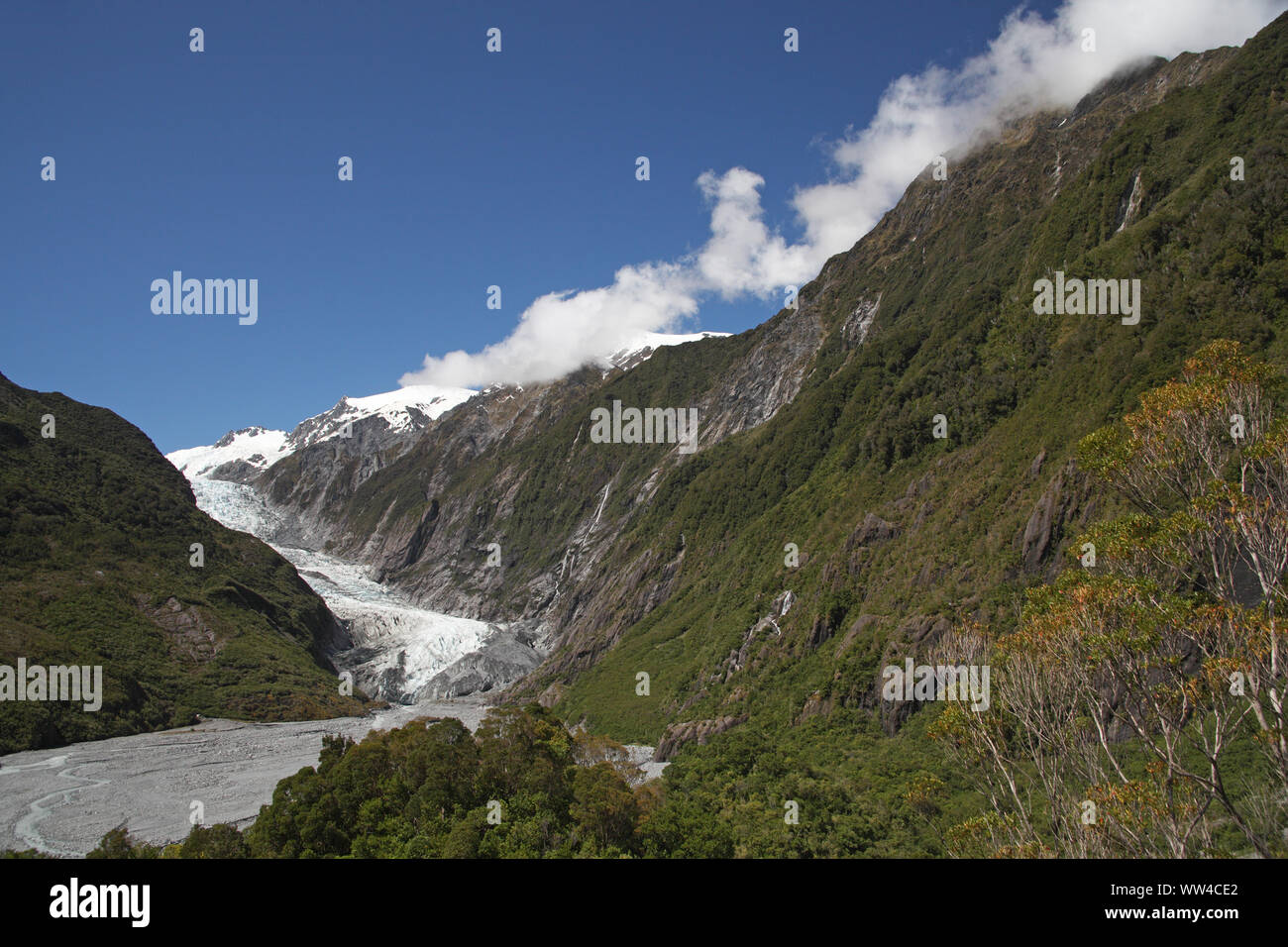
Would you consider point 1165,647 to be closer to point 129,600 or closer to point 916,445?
point 916,445

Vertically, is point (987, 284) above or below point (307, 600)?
above

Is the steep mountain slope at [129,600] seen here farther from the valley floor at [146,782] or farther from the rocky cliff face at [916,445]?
the rocky cliff face at [916,445]

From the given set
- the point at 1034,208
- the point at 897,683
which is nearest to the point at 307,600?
the point at 897,683

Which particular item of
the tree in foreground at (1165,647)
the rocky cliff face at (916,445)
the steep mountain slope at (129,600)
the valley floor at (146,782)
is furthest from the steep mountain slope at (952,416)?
the steep mountain slope at (129,600)

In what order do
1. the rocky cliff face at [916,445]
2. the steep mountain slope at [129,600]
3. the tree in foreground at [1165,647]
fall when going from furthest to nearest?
the steep mountain slope at [129,600], the rocky cliff face at [916,445], the tree in foreground at [1165,647]

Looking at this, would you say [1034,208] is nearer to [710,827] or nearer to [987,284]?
[987,284]

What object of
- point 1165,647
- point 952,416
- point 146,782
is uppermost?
point 952,416

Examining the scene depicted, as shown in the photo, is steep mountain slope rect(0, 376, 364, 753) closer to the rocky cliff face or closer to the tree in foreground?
the rocky cliff face

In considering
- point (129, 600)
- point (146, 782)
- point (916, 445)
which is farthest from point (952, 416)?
point (129, 600)
